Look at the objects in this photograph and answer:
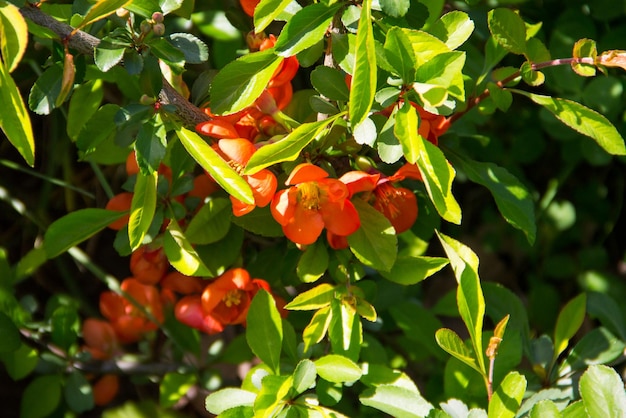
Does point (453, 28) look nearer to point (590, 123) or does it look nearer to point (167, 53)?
point (590, 123)

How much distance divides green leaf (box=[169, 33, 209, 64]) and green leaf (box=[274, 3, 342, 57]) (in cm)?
10

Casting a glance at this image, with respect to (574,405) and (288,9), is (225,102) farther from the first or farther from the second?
(574,405)

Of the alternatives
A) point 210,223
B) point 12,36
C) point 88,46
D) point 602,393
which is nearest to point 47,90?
point 88,46

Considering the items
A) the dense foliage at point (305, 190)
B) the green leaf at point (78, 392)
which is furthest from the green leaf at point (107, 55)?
the green leaf at point (78, 392)

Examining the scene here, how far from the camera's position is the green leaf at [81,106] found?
3.64 ft

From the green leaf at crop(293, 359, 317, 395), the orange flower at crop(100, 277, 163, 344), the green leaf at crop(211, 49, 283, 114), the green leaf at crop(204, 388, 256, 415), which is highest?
the green leaf at crop(211, 49, 283, 114)

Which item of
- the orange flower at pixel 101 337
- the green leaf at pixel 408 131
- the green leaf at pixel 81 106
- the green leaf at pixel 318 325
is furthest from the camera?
the orange flower at pixel 101 337

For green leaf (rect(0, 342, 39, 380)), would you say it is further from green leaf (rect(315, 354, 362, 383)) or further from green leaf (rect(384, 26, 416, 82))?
green leaf (rect(384, 26, 416, 82))

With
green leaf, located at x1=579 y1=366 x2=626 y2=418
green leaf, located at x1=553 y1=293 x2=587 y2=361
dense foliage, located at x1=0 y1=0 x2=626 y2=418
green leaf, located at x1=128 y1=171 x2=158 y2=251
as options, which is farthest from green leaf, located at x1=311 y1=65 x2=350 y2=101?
green leaf, located at x1=553 y1=293 x2=587 y2=361

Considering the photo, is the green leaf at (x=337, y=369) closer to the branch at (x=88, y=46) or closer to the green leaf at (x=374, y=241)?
the green leaf at (x=374, y=241)

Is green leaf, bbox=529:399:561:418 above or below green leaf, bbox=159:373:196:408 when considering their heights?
above

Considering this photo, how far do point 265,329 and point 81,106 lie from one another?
1.34 feet

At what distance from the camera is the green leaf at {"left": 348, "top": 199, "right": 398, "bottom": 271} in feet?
3.19

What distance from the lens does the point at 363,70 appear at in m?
0.72
